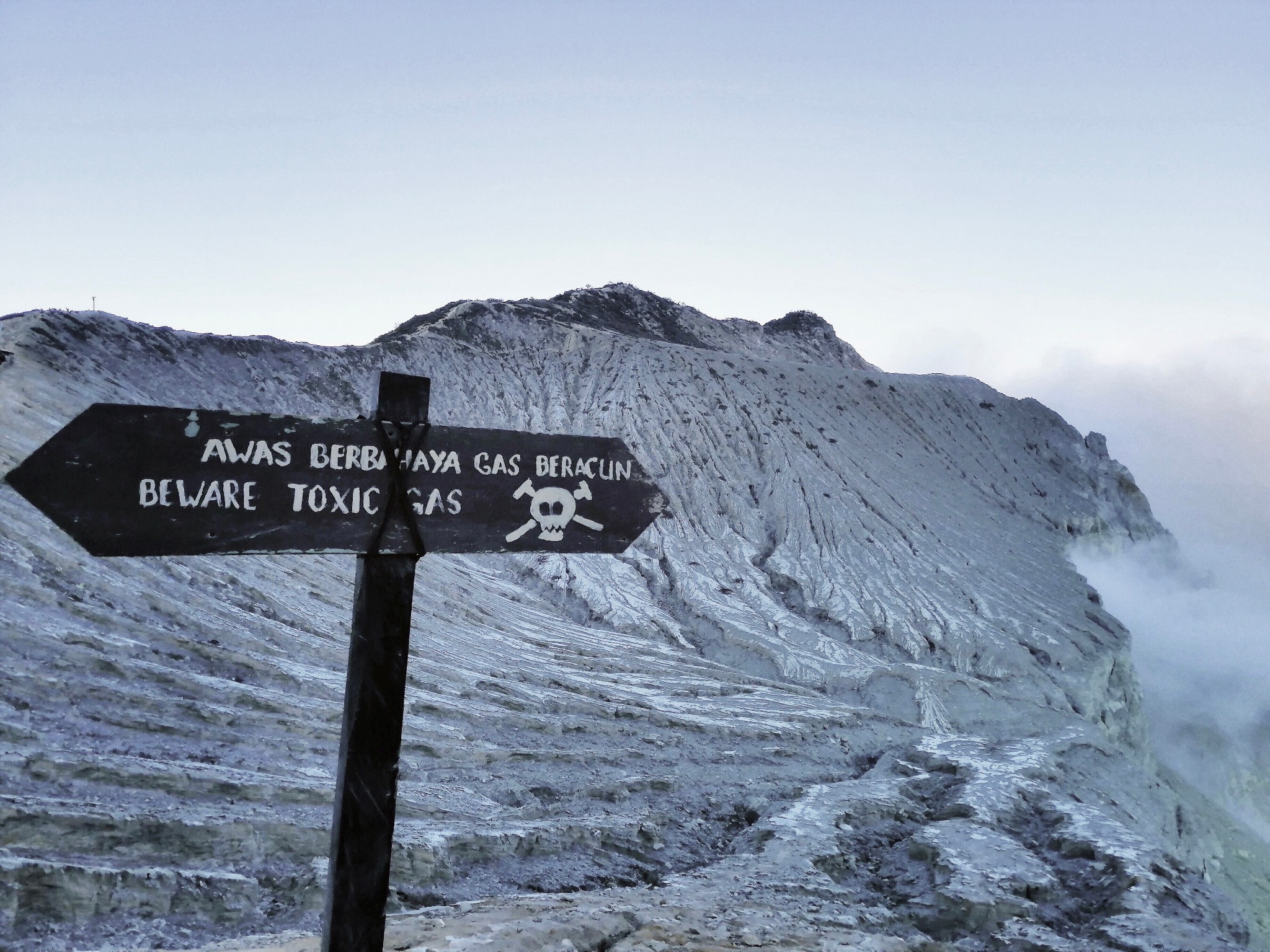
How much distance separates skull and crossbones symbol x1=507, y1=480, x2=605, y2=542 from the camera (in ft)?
9.43

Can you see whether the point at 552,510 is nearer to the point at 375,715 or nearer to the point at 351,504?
the point at 351,504

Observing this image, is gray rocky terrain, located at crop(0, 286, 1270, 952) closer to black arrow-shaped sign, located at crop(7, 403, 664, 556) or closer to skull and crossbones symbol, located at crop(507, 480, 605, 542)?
black arrow-shaped sign, located at crop(7, 403, 664, 556)

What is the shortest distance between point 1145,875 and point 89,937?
246 inches

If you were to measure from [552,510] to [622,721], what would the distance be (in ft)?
27.1

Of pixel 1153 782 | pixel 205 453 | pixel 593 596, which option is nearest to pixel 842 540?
pixel 593 596

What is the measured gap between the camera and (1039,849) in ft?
22.7

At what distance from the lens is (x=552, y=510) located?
9.59ft

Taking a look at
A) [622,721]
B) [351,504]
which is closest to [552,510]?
[351,504]

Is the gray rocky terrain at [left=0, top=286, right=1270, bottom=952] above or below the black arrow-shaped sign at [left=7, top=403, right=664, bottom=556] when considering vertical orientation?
below

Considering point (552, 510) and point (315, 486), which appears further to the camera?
point (552, 510)

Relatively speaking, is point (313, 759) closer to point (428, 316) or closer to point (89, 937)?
point (89, 937)

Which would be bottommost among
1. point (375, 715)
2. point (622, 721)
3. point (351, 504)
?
point (622, 721)

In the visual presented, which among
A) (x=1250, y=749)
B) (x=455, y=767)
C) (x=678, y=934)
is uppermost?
(x=678, y=934)

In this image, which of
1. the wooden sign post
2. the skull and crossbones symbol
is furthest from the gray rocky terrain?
the skull and crossbones symbol
